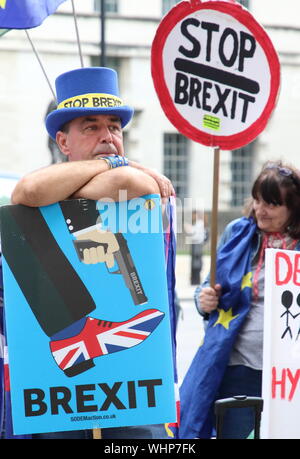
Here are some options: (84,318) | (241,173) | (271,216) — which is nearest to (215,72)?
(271,216)

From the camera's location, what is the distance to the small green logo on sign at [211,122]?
10.9ft

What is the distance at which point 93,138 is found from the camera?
264 centimetres

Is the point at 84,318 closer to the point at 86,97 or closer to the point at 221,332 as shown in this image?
the point at 86,97

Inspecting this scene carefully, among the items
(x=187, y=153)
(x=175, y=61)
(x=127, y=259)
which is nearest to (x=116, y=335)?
(x=127, y=259)

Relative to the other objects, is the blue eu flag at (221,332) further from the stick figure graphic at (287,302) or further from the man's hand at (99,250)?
the man's hand at (99,250)

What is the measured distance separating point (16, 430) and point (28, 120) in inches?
903

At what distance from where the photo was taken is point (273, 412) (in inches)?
120

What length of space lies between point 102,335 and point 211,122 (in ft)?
4.27

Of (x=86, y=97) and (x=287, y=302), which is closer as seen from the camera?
(x=86, y=97)

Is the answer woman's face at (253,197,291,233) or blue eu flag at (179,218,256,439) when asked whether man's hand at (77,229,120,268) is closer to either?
blue eu flag at (179,218,256,439)

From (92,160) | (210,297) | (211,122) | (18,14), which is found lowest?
(210,297)

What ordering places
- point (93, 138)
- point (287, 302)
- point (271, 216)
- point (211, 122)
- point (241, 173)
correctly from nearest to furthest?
1. point (93, 138)
2. point (287, 302)
3. point (211, 122)
4. point (271, 216)
5. point (241, 173)

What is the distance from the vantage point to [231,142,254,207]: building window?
2748 cm

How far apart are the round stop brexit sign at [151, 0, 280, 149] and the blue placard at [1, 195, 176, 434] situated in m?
1.05
